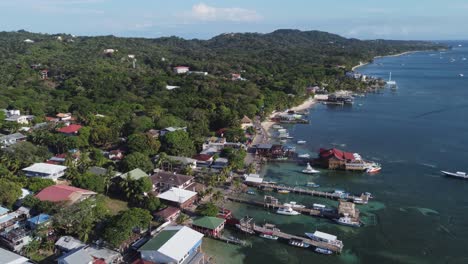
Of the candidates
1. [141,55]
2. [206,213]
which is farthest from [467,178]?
[141,55]

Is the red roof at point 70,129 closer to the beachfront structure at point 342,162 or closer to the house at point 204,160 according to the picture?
the house at point 204,160

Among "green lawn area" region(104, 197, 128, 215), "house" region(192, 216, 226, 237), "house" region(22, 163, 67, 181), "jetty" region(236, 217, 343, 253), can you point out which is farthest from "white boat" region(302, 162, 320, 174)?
"house" region(22, 163, 67, 181)

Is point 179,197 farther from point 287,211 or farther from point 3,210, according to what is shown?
point 3,210

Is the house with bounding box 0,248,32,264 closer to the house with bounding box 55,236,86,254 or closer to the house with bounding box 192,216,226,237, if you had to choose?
the house with bounding box 55,236,86,254

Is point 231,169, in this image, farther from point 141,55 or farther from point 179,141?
point 141,55

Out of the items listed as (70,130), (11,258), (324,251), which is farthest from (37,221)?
(70,130)

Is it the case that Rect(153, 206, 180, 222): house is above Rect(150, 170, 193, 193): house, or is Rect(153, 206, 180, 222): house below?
below

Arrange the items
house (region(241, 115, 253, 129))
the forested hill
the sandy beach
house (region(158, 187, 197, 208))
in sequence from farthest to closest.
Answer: the sandy beach → the forested hill → house (region(241, 115, 253, 129)) → house (region(158, 187, 197, 208))
